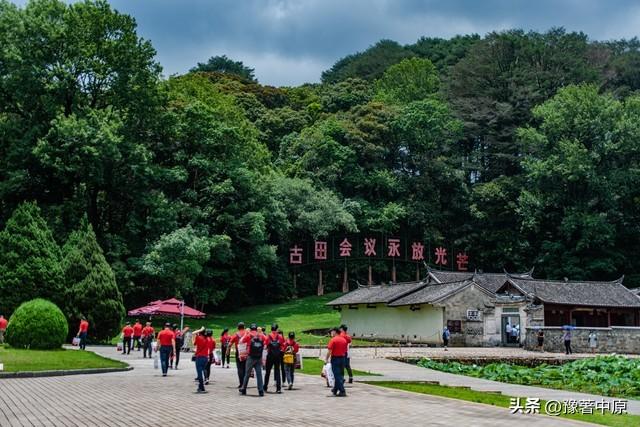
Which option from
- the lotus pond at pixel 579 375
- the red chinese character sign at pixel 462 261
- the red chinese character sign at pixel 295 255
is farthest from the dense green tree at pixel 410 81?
the lotus pond at pixel 579 375

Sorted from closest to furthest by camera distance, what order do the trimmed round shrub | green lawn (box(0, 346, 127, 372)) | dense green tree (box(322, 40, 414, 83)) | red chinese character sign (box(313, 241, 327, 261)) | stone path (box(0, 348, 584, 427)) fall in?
stone path (box(0, 348, 584, 427)) < green lawn (box(0, 346, 127, 372)) < the trimmed round shrub < red chinese character sign (box(313, 241, 327, 261)) < dense green tree (box(322, 40, 414, 83))

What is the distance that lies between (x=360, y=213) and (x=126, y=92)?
29.4 metres

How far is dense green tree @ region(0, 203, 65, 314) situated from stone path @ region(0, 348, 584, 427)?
16.5 m

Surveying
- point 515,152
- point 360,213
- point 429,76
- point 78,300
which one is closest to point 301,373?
point 78,300

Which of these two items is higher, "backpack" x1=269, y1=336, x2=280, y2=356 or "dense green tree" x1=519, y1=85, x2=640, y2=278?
"dense green tree" x1=519, y1=85, x2=640, y2=278

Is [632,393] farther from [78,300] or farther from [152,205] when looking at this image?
[152,205]

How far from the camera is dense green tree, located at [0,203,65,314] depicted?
36125 mm

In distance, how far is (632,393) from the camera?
22250 mm

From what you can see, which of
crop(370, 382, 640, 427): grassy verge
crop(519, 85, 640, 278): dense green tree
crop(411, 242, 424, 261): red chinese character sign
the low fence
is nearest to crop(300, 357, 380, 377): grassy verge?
crop(370, 382, 640, 427): grassy verge

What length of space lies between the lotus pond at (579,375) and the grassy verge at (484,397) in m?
5.52

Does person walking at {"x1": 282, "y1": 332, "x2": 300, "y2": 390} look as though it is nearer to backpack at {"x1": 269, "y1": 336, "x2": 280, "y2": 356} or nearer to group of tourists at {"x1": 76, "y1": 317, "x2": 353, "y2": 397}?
group of tourists at {"x1": 76, "y1": 317, "x2": 353, "y2": 397}

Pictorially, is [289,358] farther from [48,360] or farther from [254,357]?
[48,360]

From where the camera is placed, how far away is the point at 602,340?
41.7 m

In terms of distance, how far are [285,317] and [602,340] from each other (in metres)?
27.7
